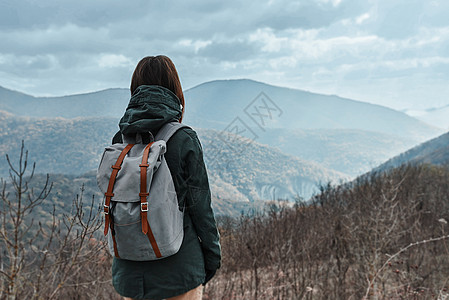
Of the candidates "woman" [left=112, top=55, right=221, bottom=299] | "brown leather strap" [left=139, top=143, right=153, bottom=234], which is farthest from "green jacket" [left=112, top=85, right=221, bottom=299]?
"brown leather strap" [left=139, top=143, right=153, bottom=234]

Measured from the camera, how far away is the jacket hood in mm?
1722

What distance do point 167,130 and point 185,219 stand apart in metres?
0.41

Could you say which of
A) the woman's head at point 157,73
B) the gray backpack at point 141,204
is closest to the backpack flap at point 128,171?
the gray backpack at point 141,204

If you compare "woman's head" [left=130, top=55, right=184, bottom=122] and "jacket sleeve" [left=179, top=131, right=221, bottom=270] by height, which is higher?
"woman's head" [left=130, top=55, right=184, bottom=122]

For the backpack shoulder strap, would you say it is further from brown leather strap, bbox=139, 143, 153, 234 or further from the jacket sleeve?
brown leather strap, bbox=139, 143, 153, 234

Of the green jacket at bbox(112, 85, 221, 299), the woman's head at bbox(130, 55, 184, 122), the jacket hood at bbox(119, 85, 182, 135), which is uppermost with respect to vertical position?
the woman's head at bbox(130, 55, 184, 122)

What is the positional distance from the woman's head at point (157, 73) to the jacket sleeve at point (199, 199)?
0.29 metres

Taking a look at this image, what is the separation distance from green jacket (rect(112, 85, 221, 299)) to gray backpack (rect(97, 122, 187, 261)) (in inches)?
2.8

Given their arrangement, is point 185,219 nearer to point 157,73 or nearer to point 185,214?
point 185,214

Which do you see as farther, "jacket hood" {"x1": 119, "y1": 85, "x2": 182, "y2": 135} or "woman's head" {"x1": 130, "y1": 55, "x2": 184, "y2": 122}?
"woman's head" {"x1": 130, "y1": 55, "x2": 184, "y2": 122}

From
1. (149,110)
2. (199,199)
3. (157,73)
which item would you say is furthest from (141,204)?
(157,73)

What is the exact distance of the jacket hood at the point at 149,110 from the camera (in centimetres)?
172

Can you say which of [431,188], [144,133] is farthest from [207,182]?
[431,188]

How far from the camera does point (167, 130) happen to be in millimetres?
1769
